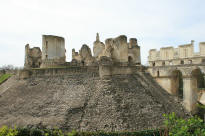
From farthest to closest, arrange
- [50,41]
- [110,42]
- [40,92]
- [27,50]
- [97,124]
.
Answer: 1. [27,50]
2. [50,41]
3. [110,42]
4. [40,92]
5. [97,124]

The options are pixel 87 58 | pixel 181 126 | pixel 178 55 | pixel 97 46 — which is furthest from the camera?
pixel 178 55

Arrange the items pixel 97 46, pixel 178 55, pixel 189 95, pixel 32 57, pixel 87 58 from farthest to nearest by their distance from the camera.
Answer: pixel 178 55 → pixel 97 46 → pixel 32 57 → pixel 189 95 → pixel 87 58

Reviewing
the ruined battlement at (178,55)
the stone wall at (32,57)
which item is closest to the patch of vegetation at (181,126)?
the stone wall at (32,57)

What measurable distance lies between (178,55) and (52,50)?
851 inches

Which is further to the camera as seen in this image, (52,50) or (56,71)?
(52,50)

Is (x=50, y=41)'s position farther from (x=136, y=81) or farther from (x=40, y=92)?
(x=136, y=81)

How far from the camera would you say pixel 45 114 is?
15.1 meters

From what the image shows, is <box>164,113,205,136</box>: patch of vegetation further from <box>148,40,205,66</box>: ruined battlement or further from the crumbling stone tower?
<box>148,40,205,66</box>: ruined battlement

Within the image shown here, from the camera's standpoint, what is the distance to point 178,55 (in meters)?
32.9

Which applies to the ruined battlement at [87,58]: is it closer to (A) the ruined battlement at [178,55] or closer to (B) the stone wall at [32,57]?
(B) the stone wall at [32,57]

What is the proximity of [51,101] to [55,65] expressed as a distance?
6721 mm

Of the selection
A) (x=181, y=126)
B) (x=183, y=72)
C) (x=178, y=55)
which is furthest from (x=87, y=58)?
(x=178, y=55)

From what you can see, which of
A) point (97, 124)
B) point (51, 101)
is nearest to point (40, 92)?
point (51, 101)

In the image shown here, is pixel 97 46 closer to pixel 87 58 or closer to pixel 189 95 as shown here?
pixel 87 58
